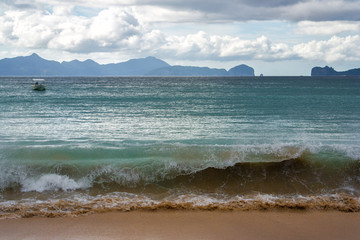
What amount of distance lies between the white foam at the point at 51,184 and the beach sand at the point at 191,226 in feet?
8.69

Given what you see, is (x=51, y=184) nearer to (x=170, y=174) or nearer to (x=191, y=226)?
(x=170, y=174)

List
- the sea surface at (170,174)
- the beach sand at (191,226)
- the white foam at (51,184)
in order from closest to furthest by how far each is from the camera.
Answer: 1. the beach sand at (191,226)
2. the sea surface at (170,174)
3. the white foam at (51,184)

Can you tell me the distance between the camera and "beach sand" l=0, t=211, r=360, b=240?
26.5 ft

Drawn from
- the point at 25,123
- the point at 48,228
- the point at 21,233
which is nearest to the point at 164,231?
the point at 48,228

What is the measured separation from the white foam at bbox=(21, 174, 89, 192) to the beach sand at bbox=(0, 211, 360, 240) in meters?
2.65

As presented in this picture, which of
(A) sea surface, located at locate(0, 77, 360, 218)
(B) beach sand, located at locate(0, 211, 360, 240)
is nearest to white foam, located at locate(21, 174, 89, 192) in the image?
(A) sea surface, located at locate(0, 77, 360, 218)

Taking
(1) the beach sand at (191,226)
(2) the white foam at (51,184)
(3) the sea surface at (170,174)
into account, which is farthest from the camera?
(2) the white foam at (51,184)

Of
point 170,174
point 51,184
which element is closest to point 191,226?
point 170,174

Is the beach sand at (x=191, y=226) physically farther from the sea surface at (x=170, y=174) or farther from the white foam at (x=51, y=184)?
the white foam at (x=51, y=184)

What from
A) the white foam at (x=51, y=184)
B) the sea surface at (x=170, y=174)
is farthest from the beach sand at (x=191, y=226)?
the white foam at (x=51, y=184)

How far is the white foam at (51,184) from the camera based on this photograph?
11.6m

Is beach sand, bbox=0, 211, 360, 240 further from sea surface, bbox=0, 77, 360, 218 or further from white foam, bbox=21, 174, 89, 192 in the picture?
white foam, bbox=21, 174, 89, 192

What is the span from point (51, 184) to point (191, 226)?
6.03m

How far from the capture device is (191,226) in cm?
858
